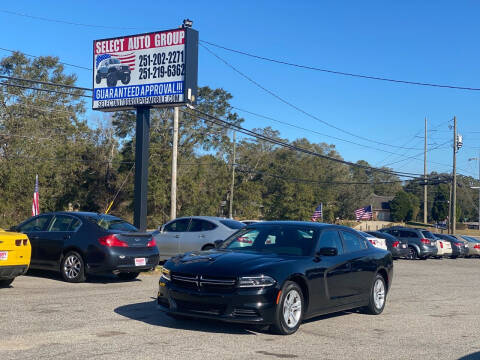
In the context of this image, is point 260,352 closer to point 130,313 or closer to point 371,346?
point 371,346

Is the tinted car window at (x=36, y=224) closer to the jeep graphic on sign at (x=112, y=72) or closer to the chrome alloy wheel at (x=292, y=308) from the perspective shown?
the jeep graphic on sign at (x=112, y=72)

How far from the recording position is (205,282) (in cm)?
758

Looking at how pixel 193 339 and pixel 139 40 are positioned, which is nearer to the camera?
pixel 193 339

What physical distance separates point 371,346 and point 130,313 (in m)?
3.69

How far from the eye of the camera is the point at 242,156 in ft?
249

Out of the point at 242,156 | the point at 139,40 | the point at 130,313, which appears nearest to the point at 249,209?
the point at 242,156

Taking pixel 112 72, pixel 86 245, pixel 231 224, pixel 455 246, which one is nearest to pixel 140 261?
pixel 86 245

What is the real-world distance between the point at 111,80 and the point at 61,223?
6.10 meters

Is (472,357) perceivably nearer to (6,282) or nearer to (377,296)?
(377,296)

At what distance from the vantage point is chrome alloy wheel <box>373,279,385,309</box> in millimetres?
10069

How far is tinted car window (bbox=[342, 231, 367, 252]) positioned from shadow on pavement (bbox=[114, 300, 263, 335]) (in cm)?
236

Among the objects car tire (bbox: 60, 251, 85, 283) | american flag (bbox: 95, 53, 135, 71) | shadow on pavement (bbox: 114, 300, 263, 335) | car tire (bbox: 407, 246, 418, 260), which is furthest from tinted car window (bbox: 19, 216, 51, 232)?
car tire (bbox: 407, 246, 418, 260)

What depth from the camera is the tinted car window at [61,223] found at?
520 inches

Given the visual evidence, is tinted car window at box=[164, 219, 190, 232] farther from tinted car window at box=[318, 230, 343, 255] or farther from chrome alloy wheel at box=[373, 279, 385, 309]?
tinted car window at box=[318, 230, 343, 255]
